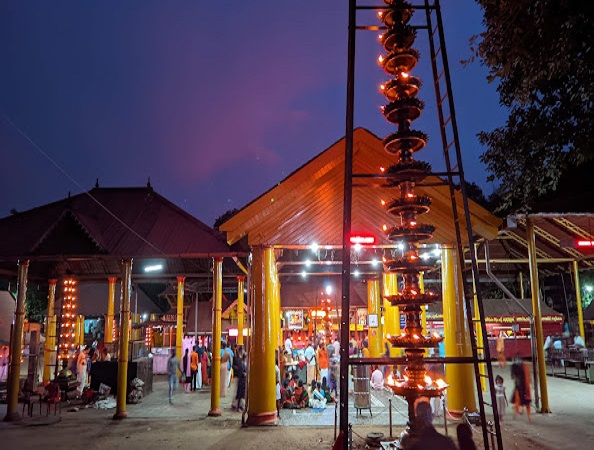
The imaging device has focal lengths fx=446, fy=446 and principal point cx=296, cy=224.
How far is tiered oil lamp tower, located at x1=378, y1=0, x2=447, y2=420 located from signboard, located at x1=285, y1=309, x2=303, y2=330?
26.7 meters

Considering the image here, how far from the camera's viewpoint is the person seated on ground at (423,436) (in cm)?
486

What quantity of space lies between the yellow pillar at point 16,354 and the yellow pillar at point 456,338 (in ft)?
42.7

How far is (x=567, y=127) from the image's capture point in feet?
33.4

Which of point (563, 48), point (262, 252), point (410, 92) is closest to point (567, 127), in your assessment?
point (563, 48)

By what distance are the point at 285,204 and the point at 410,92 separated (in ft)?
21.7

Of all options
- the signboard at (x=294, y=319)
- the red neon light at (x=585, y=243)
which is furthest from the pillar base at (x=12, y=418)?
the signboard at (x=294, y=319)

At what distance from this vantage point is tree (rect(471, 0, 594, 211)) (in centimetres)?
838

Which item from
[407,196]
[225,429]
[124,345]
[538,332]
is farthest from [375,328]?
[407,196]

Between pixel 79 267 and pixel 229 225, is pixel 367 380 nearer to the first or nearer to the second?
pixel 229 225

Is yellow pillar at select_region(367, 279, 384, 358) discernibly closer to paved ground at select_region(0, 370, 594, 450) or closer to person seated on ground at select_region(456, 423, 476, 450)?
paved ground at select_region(0, 370, 594, 450)

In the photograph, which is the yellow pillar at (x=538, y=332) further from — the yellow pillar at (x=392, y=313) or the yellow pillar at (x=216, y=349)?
the yellow pillar at (x=216, y=349)

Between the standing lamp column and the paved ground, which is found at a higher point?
the standing lamp column

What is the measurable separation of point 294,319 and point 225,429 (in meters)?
20.8

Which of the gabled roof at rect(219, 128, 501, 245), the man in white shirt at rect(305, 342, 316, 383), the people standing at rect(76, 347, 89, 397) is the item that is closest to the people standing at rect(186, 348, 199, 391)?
the people standing at rect(76, 347, 89, 397)
